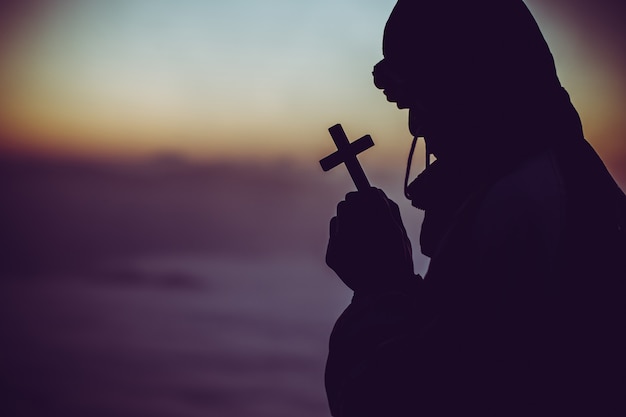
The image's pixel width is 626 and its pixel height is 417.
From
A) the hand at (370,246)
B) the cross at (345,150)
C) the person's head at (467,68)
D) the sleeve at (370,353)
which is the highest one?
the cross at (345,150)

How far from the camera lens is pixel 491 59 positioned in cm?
238

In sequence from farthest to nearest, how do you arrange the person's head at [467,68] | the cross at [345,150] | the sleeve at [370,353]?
the cross at [345,150]
the person's head at [467,68]
the sleeve at [370,353]

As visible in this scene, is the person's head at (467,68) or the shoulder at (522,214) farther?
the person's head at (467,68)

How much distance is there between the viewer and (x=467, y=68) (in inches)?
94.5

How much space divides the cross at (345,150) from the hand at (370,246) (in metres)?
0.44

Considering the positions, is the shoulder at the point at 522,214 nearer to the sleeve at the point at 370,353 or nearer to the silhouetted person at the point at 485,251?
the silhouetted person at the point at 485,251

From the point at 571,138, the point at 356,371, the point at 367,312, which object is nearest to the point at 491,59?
the point at 571,138

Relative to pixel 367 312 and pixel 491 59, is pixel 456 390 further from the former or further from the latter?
pixel 491 59

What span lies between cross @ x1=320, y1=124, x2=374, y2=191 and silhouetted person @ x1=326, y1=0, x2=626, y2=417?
54 cm

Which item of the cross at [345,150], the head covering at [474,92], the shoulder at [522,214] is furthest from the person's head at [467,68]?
the cross at [345,150]

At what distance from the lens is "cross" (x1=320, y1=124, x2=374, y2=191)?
3.20m

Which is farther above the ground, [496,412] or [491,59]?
[491,59]

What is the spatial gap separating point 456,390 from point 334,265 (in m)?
0.69

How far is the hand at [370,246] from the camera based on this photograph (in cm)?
257
